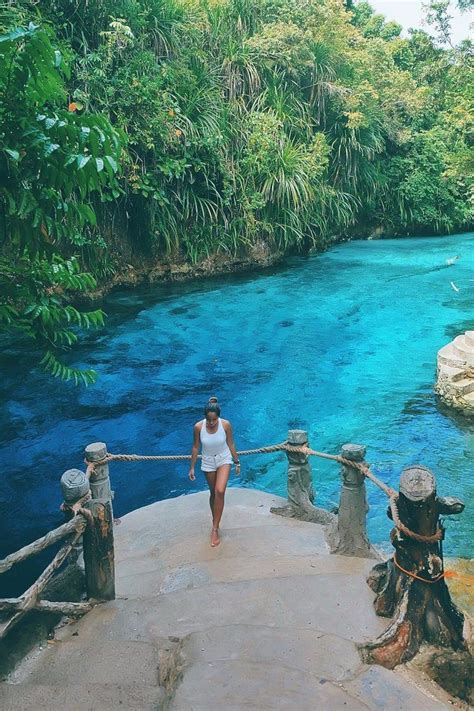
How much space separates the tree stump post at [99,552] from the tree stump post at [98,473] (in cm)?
59

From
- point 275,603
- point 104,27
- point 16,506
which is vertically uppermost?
point 104,27

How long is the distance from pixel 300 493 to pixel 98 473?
1663 millimetres

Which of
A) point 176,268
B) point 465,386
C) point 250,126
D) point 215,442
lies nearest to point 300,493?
point 215,442

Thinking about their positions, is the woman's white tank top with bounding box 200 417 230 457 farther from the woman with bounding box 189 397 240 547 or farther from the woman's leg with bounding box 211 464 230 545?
the woman's leg with bounding box 211 464 230 545

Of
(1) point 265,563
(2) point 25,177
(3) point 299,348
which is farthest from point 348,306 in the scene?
(2) point 25,177

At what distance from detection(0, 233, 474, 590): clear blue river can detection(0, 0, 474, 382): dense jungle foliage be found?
133cm

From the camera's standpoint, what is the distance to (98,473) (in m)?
4.22

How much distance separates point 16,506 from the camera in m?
6.48

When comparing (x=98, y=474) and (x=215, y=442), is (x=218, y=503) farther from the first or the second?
(x=98, y=474)

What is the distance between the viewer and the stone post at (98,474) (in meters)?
4.18

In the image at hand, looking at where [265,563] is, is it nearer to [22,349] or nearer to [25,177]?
[25,177]

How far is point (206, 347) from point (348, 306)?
4.24 metres

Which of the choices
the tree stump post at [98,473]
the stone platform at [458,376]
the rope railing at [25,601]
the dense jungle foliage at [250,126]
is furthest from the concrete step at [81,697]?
the stone platform at [458,376]

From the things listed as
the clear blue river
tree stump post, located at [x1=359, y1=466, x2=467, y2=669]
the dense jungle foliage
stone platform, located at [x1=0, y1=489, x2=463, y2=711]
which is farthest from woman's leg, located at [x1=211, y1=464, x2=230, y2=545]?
the dense jungle foliage
